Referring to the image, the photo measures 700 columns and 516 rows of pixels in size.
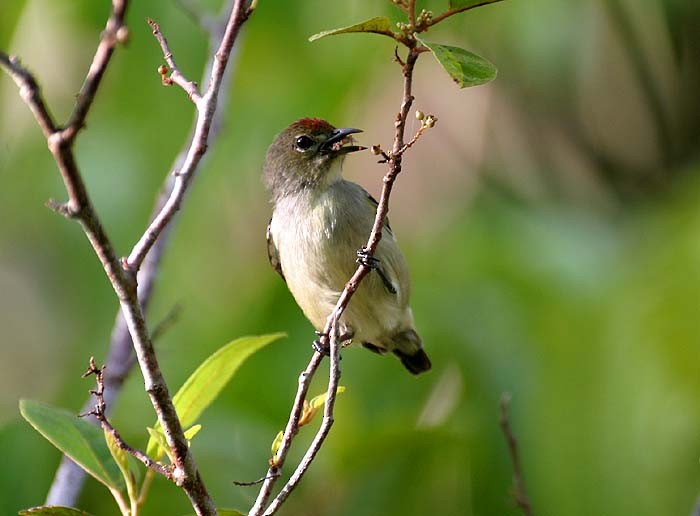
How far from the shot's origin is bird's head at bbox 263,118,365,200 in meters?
5.10

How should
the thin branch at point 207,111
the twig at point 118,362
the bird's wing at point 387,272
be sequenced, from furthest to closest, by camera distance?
the bird's wing at point 387,272, the twig at point 118,362, the thin branch at point 207,111

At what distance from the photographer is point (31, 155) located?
6.50 meters

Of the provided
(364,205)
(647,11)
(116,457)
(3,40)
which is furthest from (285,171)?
(647,11)

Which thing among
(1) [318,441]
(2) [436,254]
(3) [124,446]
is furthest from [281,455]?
(2) [436,254]

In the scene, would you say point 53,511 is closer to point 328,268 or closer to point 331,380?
point 331,380

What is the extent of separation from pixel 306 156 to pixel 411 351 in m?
1.27

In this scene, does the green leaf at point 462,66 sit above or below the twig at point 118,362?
above

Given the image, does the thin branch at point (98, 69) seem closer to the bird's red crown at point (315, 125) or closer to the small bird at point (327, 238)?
the small bird at point (327, 238)

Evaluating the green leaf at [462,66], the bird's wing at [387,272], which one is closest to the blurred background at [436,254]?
the bird's wing at [387,272]

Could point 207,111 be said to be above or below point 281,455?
above

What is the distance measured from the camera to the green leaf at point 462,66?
2.40 m

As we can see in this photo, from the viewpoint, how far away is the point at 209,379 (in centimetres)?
312

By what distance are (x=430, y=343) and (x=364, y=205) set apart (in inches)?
55.3

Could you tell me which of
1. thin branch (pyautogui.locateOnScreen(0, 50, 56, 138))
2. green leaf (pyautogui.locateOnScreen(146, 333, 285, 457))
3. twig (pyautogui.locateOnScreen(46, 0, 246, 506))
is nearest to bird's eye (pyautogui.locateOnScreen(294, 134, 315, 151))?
twig (pyautogui.locateOnScreen(46, 0, 246, 506))
